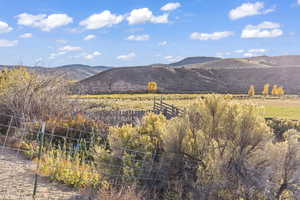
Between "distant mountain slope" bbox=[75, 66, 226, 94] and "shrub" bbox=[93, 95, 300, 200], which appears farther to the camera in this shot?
"distant mountain slope" bbox=[75, 66, 226, 94]

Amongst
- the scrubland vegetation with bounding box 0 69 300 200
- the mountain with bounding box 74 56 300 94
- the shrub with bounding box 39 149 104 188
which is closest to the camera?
the scrubland vegetation with bounding box 0 69 300 200

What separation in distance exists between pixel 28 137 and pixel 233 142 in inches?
286

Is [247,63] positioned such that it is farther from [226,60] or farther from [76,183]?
[76,183]

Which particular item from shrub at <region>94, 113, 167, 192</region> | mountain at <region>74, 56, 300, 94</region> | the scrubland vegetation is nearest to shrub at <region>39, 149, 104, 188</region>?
the scrubland vegetation

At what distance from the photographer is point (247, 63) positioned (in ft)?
597

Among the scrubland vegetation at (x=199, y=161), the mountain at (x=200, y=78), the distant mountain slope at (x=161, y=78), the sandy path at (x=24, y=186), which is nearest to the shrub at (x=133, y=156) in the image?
the scrubland vegetation at (x=199, y=161)

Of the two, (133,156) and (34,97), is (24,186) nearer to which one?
(133,156)

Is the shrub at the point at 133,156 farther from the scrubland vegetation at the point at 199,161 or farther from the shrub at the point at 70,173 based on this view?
the shrub at the point at 70,173

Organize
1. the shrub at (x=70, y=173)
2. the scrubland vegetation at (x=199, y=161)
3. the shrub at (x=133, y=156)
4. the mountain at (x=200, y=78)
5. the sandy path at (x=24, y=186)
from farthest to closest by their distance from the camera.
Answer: the mountain at (x=200, y=78)
the shrub at (x=70, y=173)
the shrub at (x=133, y=156)
the sandy path at (x=24, y=186)
the scrubland vegetation at (x=199, y=161)

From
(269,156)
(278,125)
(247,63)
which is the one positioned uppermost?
(247,63)

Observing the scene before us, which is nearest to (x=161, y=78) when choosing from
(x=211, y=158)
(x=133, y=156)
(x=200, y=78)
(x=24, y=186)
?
(x=200, y=78)

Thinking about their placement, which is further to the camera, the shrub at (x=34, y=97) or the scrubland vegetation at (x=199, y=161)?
the shrub at (x=34, y=97)

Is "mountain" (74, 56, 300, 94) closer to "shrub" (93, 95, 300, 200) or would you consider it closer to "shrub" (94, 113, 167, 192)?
"shrub" (94, 113, 167, 192)

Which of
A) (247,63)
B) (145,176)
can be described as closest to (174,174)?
(145,176)
